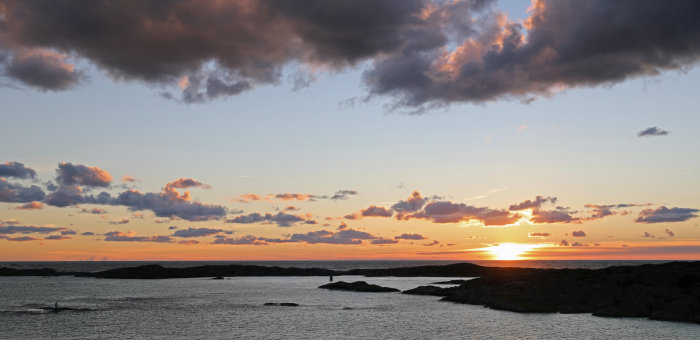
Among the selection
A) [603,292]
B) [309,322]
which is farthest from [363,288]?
[309,322]

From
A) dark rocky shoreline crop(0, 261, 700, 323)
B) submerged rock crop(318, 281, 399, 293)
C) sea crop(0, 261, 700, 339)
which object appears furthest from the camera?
submerged rock crop(318, 281, 399, 293)

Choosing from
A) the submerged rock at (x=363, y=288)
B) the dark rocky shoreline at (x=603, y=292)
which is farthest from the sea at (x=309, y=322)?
the submerged rock at (x=363, y=288)

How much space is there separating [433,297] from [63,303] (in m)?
64.1

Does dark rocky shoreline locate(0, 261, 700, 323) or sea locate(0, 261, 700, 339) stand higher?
dark rocky shoreline locate(0, 261, 700, 323)

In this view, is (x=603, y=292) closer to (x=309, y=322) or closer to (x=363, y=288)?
(x=309, y=322)

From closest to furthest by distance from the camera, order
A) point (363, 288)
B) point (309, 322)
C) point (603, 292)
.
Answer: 1. point (309, 322)
2. point (603, 292)
3. point (363, 288)

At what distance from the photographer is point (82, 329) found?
6206 centimetres

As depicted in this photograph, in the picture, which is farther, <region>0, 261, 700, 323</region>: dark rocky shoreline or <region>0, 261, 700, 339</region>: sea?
<region>0, 261, 700, 323</region>: dark rocky shoreline

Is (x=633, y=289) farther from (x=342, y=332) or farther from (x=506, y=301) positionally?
(x=342, y=332)

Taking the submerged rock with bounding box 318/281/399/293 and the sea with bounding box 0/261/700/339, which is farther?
the submerged rock with bounding box 318/281/399/293

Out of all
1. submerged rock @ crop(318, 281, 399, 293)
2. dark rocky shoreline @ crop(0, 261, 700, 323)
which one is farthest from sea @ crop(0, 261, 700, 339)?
submerged rock @ crop(318, 281, 399, 293)

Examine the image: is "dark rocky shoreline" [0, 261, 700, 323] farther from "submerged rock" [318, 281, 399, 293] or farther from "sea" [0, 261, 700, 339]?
"submerged rock" [318, 281, 399, 293]

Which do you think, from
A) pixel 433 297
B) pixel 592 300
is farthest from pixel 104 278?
pixel 592 300

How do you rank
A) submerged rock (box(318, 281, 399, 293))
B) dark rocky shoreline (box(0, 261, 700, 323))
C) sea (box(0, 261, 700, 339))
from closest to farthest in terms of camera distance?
sea (box(0, 261, 700, 339)) → dark rocky shoreline (box(0, 261, 700, 323)) → submerged rock (box(318, 281, 399, 293))
